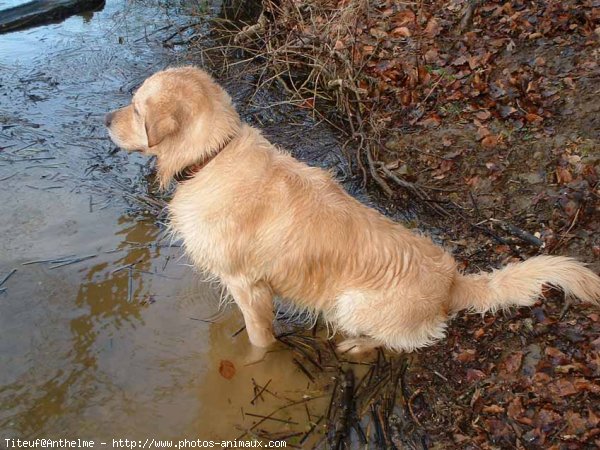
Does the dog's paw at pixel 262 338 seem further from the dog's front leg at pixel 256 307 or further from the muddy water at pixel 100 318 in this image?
the muddy water at pixel 100 318

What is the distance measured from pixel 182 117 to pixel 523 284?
2811 mm

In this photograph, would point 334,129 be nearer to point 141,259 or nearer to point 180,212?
point 141,259

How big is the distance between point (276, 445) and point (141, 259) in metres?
2.43

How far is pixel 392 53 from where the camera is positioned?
25.6ft

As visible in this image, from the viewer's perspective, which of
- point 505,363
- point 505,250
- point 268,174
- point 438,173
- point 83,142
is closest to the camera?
point 268,174

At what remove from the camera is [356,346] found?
177 inches

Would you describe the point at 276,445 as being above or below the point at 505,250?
below

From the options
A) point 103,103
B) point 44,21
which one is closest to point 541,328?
point 103,103

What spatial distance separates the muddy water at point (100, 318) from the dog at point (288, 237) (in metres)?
0.74

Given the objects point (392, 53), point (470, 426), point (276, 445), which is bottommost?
point (276, 445)

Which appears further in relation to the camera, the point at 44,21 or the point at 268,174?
the point at 44,21

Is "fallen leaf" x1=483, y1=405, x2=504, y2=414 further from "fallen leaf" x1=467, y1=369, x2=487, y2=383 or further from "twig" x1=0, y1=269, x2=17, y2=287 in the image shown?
"twig" x1=0, y1=269, x2=17, y2=287

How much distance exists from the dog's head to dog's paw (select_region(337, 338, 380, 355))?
2.02m

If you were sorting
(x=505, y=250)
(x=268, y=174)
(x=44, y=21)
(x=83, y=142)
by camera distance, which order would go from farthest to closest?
(x=44, y=21) → (x=83, y=142) → (x=505, y=250) → (x=268, y=174)
